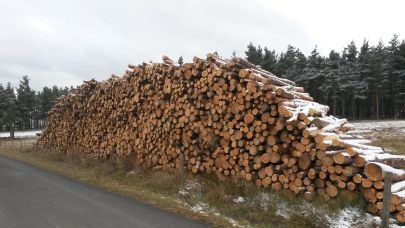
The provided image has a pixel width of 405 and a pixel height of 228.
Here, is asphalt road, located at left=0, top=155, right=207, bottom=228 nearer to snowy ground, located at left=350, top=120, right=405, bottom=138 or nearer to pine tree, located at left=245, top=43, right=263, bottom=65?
snowy ground, located at left=350, top=120, right=405, bottom=138

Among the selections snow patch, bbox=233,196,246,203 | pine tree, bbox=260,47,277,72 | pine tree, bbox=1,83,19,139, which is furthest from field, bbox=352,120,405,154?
pine tree, bbox=1,83,19,139

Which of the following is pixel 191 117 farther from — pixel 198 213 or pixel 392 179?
pixel 392 179

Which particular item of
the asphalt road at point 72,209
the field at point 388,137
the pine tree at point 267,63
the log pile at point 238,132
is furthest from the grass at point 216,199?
the pine tree at point 267,63

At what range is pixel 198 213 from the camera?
8.03m

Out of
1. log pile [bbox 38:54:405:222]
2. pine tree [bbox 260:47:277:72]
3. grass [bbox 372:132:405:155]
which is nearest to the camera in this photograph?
log pile [bbox 38:54:405:222]

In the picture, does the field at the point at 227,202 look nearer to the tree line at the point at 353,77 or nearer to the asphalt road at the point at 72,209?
the asphalt road at the point at 72,209

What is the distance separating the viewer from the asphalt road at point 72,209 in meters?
7.37

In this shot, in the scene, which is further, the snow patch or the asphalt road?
the snow patch

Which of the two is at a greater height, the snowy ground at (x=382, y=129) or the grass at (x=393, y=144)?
the snowy ground at (x=382, y=129)

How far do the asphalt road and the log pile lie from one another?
235 centimetres

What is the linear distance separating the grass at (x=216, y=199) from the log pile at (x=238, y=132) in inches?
12.7

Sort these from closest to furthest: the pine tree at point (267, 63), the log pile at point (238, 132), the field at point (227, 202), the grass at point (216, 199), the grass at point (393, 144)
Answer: the field at point (227, 202)
the grass at point (216, 199)
the log pile at point (238, 132)
the grass at point (393, 144)
the pine tree at point (267, 63)

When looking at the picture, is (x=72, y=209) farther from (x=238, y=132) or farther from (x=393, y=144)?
(x=393, y=144)

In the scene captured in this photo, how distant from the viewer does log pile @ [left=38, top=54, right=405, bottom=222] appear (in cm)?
762
